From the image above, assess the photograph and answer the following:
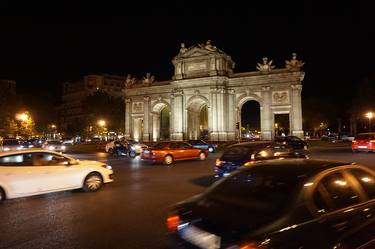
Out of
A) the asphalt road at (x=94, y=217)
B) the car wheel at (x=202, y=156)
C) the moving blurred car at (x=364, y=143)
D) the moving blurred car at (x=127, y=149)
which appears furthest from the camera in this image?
the moving blurred car at (x=127, y=149)

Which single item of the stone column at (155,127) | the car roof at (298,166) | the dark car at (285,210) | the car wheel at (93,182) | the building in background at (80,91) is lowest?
the car wheel at (93,182)

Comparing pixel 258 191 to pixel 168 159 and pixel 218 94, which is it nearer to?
pixel 168 159

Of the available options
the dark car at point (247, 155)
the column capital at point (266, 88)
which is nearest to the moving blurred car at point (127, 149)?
the dark car at point (247, 155)

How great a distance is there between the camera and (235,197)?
174 inches

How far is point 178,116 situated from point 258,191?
4863cm

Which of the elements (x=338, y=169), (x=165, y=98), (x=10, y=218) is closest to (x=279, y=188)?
(x=338, y=169)

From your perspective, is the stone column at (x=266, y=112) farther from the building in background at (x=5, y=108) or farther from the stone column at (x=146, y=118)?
the building in background at (x=5, y=108)

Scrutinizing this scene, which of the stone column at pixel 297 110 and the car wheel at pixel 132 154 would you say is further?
the stone column at pixel 297 110

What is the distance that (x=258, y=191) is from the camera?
174 inches

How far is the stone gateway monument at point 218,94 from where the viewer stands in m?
46.5

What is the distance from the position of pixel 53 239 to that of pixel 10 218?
2359mm

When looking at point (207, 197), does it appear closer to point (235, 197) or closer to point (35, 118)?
point (235, 197)

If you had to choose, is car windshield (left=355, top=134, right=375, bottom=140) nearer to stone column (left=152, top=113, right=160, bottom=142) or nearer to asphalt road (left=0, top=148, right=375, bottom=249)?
asphalt road (left=0, top=148, right=375, bottom=249)

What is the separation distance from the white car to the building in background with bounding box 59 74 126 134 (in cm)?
9914
